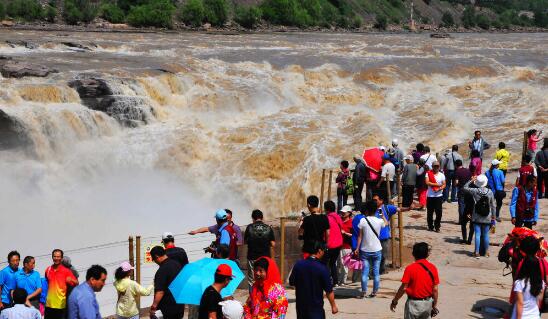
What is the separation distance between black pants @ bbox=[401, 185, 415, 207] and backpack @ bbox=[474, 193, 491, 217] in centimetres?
388

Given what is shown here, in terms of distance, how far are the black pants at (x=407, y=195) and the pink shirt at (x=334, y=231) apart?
5787 millimetres

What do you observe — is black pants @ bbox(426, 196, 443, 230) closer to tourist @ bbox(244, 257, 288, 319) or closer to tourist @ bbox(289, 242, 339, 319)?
tourist @ bbox(289, 242, 339, 319)

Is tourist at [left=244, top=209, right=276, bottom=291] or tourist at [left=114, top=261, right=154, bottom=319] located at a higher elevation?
tourist at [left=244, top=209, right=276, bottom=291]

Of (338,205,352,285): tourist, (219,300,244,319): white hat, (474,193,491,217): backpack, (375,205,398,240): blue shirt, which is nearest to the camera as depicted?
(219,300,244,319): white hat

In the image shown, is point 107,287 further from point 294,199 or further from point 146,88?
point 146,88

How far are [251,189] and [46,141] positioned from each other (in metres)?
5.37

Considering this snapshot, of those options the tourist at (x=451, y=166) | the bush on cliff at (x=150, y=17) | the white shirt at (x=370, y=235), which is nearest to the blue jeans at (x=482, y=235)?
the white shirt at (x=370, y=235)

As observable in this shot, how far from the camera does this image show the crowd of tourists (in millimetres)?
7484

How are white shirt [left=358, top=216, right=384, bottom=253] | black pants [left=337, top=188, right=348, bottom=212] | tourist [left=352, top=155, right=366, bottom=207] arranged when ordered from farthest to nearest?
black pants [left=337, top=188, right=348, bottom=212], tourist [left=352, top=155, right=366, bottom=207], white shirt [left=358, top=216, right=384, bottom=253]

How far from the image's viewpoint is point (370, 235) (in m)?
10.3

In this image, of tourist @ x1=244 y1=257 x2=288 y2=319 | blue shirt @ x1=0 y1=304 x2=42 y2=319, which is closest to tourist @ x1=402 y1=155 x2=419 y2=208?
tourist @ x1=244 y1=257 x2=288 y2=319

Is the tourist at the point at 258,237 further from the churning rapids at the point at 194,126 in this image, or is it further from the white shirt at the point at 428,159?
the churning rapids at the point at 194,126

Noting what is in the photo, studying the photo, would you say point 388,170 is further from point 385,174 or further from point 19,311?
point 19,311

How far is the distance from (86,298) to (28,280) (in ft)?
7.02
